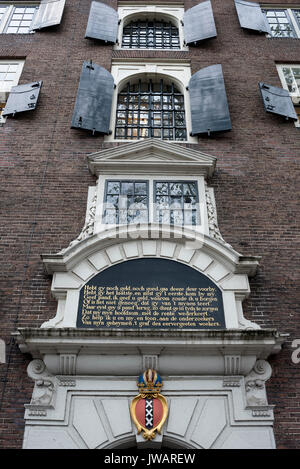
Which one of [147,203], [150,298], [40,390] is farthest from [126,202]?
[40,390]

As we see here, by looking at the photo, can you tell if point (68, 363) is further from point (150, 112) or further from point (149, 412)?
point (150, 112)

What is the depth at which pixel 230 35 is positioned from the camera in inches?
504

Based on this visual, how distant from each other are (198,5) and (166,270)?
9.39 meters

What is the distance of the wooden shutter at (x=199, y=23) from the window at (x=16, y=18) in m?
4.66

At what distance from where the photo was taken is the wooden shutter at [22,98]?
10.5m

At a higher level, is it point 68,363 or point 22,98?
point 22,98

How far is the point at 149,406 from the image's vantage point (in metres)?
6.40

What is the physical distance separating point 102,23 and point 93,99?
349 cm

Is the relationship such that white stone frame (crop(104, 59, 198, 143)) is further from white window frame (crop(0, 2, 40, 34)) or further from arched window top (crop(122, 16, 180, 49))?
white window frame (crop(0, 2, 40, 34))

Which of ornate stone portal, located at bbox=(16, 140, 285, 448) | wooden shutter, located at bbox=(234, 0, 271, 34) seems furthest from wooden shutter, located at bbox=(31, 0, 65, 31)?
ornate stone portal, located at bbox=(16, 140, 285, 448)

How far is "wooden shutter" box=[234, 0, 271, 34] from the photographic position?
12805 mm

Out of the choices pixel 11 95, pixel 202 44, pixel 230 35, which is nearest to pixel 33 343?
pixel 11 95

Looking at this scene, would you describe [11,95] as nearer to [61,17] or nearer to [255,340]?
[61,17]

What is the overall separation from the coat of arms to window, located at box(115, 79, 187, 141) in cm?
592
